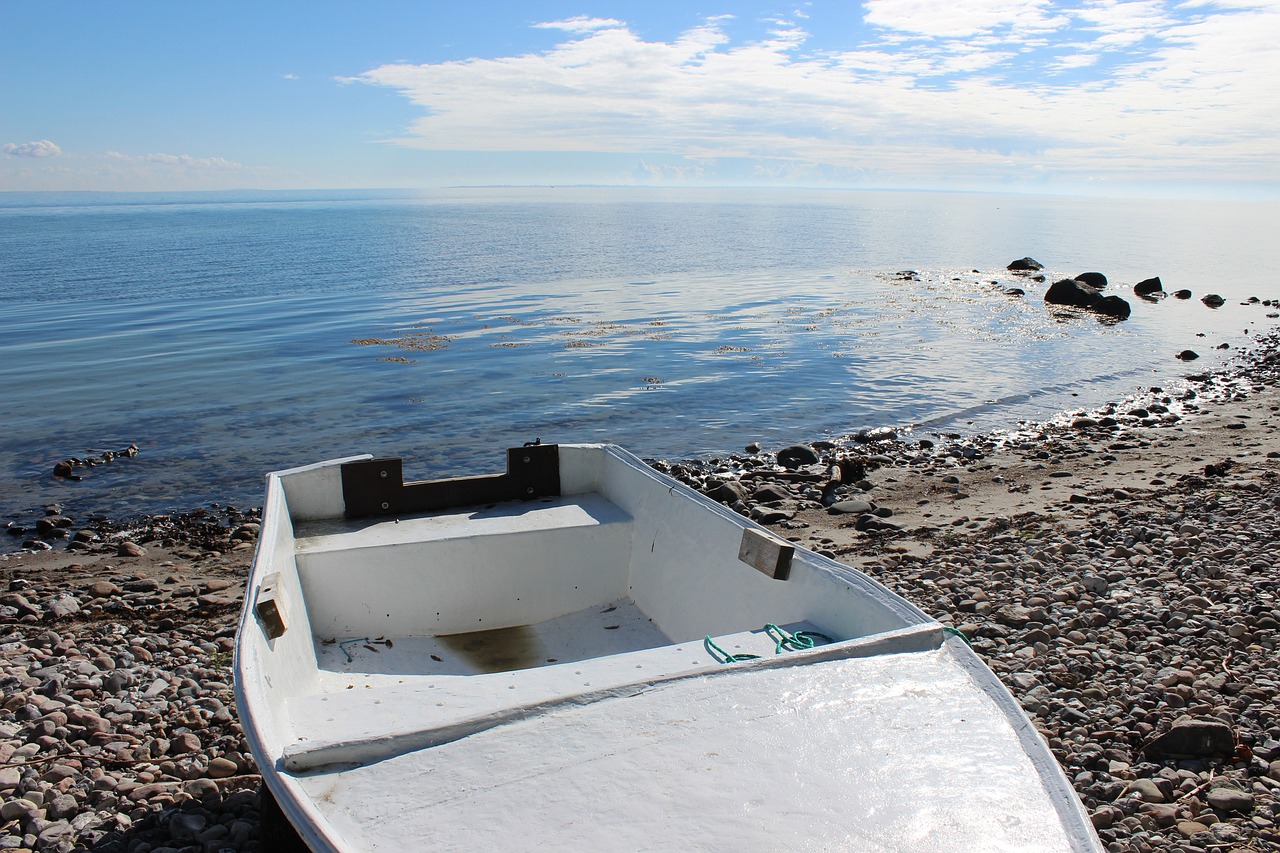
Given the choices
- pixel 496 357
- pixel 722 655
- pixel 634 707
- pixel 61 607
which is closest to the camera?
pixel 634 707

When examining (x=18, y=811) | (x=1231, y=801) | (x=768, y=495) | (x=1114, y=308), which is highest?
(x=1114, y=308)

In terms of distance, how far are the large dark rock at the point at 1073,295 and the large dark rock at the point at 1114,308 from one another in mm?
505

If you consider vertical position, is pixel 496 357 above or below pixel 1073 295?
below

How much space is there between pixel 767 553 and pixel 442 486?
3280mm

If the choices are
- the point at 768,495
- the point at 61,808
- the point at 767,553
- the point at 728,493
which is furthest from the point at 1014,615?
the point at 61,808

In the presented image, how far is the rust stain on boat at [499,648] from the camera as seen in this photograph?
21.2 feet

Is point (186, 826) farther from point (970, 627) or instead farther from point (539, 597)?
point (970, 627)

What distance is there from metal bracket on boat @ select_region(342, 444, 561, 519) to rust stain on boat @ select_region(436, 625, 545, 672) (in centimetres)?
127

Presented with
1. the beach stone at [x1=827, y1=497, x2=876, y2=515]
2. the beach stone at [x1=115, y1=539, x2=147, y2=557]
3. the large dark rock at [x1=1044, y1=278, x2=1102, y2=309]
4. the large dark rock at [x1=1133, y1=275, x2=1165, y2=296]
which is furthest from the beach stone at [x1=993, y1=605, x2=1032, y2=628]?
the large dark rock at [x1=1133, y1=275, x2=1165, y2=296]

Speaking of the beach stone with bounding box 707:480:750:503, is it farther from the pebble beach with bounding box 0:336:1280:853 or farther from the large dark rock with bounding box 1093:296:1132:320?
the large dark rock with bounding box 1093:296:1132:320

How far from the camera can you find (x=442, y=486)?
7.61m

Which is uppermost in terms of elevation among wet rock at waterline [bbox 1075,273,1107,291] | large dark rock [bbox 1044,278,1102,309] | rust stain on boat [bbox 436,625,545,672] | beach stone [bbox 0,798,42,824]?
wet rock at waterline [bbox 1075,273,1107,291]

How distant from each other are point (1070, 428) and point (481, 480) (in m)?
13.5

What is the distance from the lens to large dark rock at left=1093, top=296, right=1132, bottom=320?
3412 centimetres
